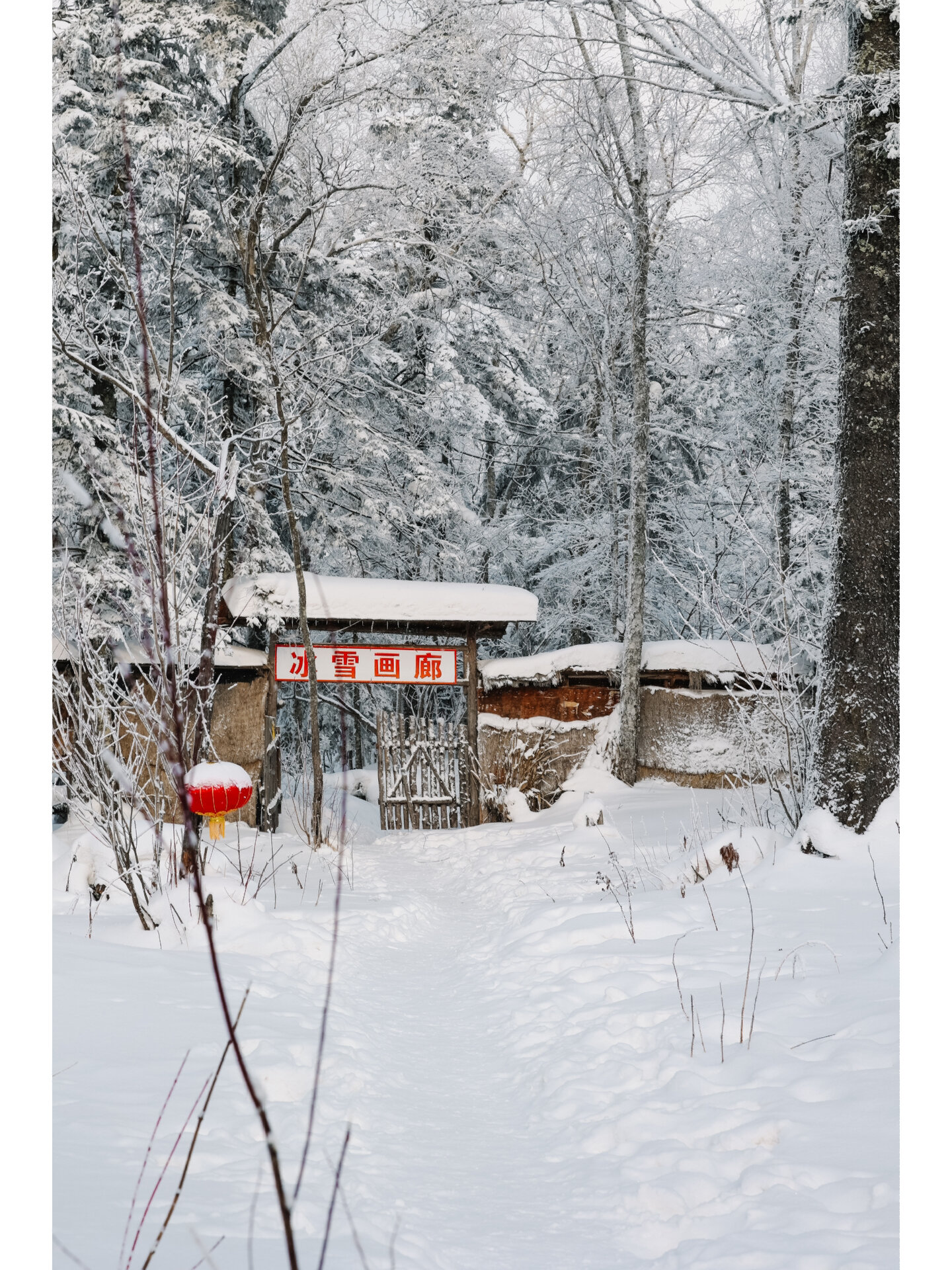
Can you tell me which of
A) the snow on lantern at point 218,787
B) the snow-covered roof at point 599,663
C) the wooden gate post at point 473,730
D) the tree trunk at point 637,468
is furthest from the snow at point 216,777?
the tree trunk at point 637,468

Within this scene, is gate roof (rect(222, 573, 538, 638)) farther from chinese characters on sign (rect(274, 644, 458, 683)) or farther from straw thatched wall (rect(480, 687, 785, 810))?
straw thatched wall (rect(480, 687, 785, 810))

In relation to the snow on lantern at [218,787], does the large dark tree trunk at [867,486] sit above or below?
above

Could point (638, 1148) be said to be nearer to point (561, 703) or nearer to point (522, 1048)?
point (522, 1048)

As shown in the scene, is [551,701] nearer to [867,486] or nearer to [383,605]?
[383,605]

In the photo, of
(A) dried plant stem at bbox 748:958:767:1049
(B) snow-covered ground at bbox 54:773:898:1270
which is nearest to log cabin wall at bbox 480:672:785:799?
(B) snow-covered ground at bbox 54:773:898:1270

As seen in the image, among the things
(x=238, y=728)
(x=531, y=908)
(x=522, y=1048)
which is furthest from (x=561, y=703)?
(x=522, y=1048)

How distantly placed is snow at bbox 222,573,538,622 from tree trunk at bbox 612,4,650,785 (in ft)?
5.17

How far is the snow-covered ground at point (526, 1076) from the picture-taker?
1.79 m

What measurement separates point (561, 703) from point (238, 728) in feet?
12.8

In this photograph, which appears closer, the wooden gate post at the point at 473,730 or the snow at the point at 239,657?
the snow at the point at 239,657

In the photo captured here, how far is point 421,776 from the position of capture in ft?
32.4

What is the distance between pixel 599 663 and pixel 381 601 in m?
3.08

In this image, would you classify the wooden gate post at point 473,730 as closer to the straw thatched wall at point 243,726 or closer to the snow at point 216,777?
the straw thatched wall at point 243,726

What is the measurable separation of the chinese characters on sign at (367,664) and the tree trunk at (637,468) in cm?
234
